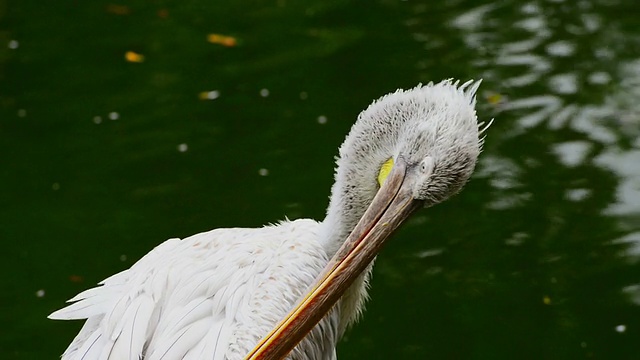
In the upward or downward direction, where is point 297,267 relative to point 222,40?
upward

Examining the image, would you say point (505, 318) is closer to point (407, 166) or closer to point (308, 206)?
point (308, 206)

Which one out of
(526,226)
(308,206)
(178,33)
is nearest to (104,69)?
(178,33)

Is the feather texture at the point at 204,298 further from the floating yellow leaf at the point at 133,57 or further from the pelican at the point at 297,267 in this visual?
the floating yellow leaf at the point at 133,57

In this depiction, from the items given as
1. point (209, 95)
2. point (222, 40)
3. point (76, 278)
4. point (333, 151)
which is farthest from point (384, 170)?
point (222, 40)

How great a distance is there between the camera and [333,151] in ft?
21.9

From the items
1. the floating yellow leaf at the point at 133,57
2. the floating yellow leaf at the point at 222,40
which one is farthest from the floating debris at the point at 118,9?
the floating yellow leaf at the point at 222,40

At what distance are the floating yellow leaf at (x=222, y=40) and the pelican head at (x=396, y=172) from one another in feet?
14.1

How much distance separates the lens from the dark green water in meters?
5.51

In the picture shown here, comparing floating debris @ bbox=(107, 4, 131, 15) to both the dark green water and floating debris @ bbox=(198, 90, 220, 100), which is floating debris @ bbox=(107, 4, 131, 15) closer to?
the dark green water

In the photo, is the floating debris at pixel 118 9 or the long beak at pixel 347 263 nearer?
the long beak at pixel 347 263

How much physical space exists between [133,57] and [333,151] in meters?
2.07

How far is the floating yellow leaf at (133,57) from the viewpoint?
793cm

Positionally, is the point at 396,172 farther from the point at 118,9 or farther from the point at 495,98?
the point at 118,9

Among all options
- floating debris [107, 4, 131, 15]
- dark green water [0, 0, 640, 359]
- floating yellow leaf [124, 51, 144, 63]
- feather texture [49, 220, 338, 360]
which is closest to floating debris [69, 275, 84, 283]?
dark green water [0, 0, 640, 359]
